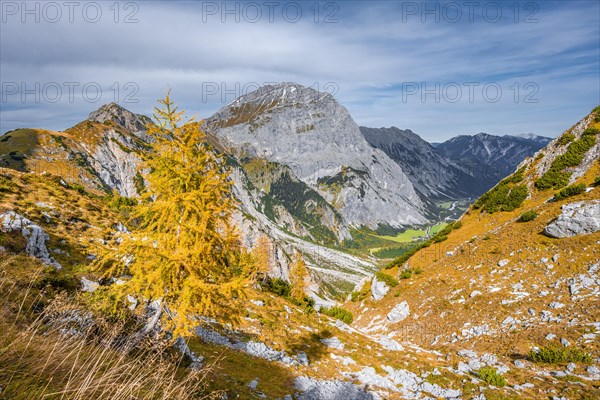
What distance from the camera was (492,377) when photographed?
695 inches

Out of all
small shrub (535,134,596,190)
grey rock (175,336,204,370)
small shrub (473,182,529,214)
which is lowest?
Result: grey rock (175,336,204,370)

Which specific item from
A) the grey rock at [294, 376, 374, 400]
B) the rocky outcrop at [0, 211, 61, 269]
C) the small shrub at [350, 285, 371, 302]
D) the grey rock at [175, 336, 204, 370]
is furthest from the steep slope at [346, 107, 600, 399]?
the rocky outcrop at [0, 211, 61, 269]

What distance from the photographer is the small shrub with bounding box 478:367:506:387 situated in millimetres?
17188

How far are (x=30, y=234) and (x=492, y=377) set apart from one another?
26984 mm

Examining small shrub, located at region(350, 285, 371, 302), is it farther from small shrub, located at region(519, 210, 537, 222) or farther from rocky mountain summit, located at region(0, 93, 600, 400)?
small shrub, located at region(519, 210, 537, 222)

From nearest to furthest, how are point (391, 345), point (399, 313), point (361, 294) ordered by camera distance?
point (391, 345)
point (399, 313)
point (361, 294)

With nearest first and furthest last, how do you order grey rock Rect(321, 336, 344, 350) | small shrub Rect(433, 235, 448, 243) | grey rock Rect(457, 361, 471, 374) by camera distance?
grey rock Rect(457, 361, 471, 374) → grey rock Rect(321, 336, 344, 350) → small shrub Rect(433, 235, 448, 243)

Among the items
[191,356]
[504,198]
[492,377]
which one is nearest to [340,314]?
[492,377]

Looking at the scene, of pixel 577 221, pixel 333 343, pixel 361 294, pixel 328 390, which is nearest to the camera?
pixel 328 390

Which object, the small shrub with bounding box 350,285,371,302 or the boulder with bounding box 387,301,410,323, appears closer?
the boulder with bounding box 387,301,410,323

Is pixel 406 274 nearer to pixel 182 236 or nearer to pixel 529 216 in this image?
pixel 529 216

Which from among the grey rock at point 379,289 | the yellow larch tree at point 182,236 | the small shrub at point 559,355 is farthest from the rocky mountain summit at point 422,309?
the yellow larch tree at point 182,236

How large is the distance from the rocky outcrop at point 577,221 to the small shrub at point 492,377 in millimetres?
17374

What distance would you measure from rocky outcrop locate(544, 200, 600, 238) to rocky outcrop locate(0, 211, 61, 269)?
38.7 meters
